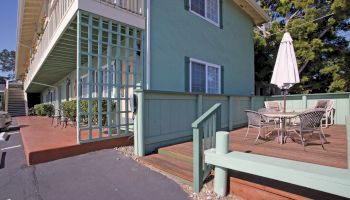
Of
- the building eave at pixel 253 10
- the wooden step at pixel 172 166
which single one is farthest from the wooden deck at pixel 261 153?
the building eave at pixel 253 10

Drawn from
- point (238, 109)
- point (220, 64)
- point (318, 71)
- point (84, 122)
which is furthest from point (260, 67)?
point (84, 122)

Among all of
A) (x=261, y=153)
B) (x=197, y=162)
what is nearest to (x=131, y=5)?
(x=197, y=162)

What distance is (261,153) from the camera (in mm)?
3943

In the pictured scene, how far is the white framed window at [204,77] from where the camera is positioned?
24.8 ft

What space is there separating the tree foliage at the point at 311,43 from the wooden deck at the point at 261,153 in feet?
31.4

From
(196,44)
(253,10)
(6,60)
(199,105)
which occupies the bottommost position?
(199,105)

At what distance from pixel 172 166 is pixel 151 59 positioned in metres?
3.36

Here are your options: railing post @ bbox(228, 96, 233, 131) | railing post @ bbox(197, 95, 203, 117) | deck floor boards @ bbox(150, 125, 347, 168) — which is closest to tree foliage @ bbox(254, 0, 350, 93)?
railing post @ bbox(228, 96, 233, 131)

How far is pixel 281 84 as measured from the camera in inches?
219

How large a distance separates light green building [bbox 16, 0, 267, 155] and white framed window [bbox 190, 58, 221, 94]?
0.04m

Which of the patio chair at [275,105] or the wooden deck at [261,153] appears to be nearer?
the wooden deck at [261,153]

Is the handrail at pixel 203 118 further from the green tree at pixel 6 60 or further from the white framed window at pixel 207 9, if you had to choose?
the green tree at pixel 6 60

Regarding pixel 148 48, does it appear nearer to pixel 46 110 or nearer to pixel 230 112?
pixel 230 112

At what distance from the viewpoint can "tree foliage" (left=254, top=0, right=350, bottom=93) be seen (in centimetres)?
1252
